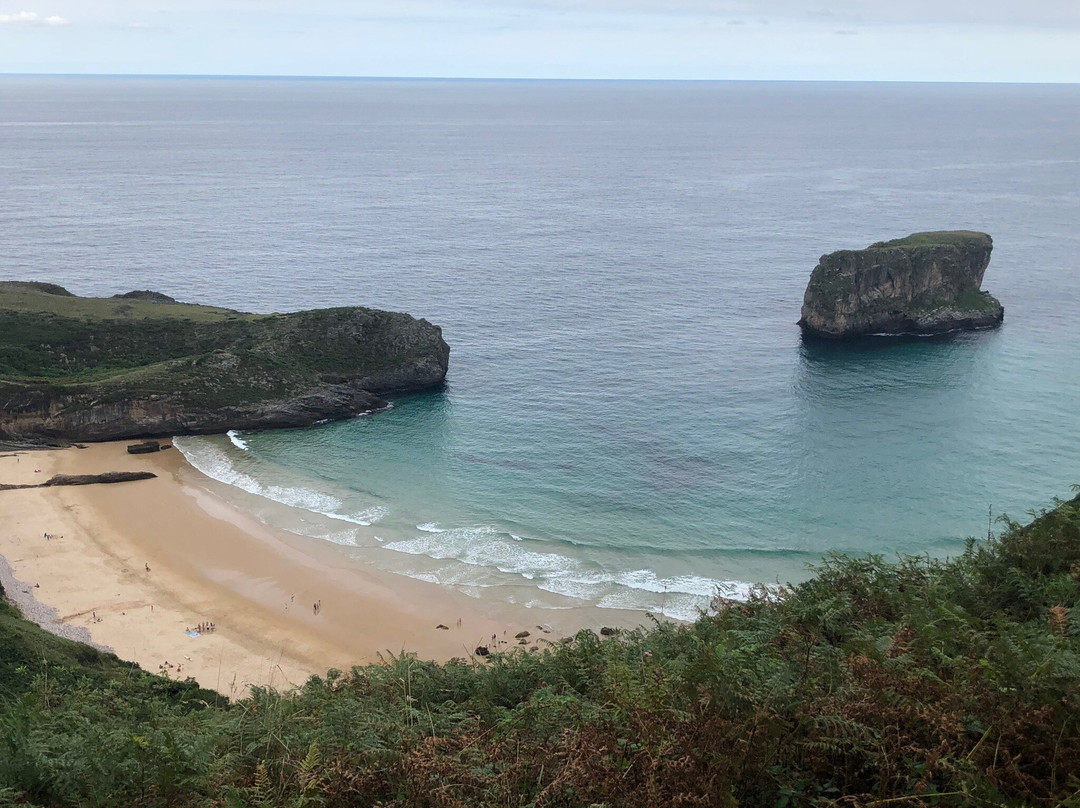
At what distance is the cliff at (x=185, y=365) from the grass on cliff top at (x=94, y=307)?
0.52 feet

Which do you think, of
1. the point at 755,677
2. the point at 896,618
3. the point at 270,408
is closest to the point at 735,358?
the point at 270,408

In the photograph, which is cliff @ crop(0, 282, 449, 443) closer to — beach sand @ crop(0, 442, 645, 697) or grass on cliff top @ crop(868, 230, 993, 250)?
beach sand @ crop(0, 442, 645, 697)

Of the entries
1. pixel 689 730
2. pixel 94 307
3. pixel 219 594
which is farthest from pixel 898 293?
pixel 689 730

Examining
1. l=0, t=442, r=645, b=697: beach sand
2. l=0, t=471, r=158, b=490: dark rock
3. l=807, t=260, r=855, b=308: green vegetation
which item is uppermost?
l=807, t=260, r=855, b=308: green vegetation

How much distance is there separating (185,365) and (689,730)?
67.1m

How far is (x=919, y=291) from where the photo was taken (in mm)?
90125

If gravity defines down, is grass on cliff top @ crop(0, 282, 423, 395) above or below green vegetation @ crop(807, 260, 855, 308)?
below

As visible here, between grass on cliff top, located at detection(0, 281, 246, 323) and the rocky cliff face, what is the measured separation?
56665mm

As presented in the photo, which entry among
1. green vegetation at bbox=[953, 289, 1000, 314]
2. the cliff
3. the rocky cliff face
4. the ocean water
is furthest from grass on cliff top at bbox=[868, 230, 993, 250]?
the cliff

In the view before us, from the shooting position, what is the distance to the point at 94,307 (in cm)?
7981

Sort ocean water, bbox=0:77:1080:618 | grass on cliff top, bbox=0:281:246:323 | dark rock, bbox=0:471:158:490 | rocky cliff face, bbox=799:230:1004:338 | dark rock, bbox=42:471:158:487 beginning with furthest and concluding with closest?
1. rocky cliff face, bbox=799:230:1004:338
2. grass on cliff top, bbox=0:281:246:323
3. dark rock, bbox=42:471:158:487
4. dark rock, bbox=0:471:158:490
5. ocean water, bbox=0:77:1080:618

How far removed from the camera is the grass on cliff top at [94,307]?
76688 mm

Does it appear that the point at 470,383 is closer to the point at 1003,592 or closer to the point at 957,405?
the point at 957,405

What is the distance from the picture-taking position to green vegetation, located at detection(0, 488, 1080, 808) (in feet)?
30.5
